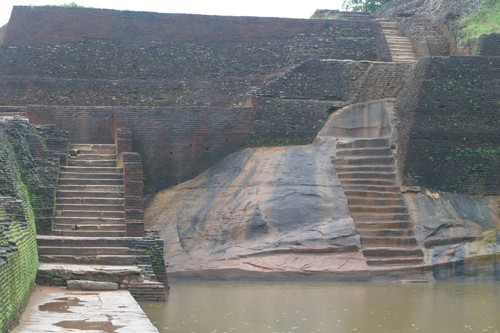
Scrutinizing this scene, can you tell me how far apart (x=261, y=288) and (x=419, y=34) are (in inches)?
429

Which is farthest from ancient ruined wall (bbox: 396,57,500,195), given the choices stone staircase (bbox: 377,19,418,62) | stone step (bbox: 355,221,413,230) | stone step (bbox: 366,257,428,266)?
stone staircase (bbox: 377,19,418,62)

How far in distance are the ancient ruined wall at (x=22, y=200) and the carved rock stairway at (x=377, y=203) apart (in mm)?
5604

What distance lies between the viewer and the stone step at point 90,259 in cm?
1147

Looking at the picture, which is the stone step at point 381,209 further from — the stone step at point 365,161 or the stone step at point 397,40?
the stone step at point 397,40

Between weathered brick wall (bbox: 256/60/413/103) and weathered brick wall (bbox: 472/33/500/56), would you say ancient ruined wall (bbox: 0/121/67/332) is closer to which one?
weathered brick wall (bbox: 256/60/413/103)

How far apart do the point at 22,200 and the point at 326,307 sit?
4421mm

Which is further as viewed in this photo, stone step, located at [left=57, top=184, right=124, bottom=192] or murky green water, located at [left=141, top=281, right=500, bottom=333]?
stone step, located at [left=57, top=184, right=124, bottom=192]

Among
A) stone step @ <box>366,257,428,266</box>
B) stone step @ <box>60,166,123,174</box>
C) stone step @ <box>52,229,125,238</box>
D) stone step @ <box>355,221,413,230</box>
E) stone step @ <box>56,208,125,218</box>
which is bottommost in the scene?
stone step @ <box>366,257,428,266</box>

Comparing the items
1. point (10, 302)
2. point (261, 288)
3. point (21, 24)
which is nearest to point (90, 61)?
point (21, 24)

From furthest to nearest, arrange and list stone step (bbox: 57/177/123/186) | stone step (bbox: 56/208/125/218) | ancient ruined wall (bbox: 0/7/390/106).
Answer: ancient ruined wall (bbox: 0/7/390/106)
stone step (bbox: 57/177/123/186)
stone step (bbox: 56/208/125/218)

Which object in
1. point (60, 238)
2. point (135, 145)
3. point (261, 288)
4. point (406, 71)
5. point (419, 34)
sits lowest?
point (261, 288)

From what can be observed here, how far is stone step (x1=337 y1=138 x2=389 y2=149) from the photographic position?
1650cm

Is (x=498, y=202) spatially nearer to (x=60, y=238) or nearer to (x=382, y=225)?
(x=382, y=225)

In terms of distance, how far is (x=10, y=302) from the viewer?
23.5 feet
